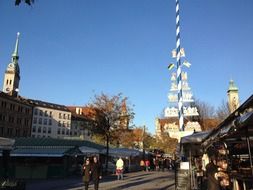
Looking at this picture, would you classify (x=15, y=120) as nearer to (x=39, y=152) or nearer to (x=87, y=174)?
(x=39, y=152)

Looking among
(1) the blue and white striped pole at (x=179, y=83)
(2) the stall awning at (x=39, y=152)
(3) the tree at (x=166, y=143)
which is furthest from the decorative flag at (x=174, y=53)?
(3) the tree at (x=166, y=143)

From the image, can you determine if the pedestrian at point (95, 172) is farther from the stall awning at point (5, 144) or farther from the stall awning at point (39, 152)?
the stall awning at point (39, 152)

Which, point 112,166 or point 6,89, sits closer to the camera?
point 112,166

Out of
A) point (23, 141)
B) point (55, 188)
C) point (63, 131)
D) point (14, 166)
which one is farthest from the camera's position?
point (63, 131)

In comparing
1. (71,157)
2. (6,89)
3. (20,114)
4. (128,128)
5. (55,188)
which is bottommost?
(55,188)

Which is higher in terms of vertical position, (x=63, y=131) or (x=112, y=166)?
(x=63, y=131)

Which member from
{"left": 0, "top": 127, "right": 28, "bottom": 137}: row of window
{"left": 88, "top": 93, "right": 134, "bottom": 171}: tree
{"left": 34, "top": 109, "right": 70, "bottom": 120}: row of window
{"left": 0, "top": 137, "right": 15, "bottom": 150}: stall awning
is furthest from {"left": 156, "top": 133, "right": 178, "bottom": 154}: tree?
{"left": 0, "top": 137, "right": 15, "bottom": 150}: stall awning

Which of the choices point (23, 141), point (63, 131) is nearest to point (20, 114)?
point (63, 131)

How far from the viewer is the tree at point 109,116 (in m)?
39.5

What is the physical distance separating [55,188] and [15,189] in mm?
5906

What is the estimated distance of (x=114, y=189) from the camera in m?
18.5

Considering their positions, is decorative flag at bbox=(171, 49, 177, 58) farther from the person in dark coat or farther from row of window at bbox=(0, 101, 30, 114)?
row of window at bbox=(0, 101, 30, 114)

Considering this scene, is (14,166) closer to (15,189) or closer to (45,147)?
(45,147)

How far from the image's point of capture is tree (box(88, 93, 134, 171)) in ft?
129
